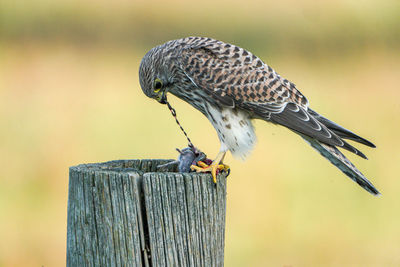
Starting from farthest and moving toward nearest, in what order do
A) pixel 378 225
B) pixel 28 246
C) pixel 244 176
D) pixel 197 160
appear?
pixel 244 176
pixel 378 225
pixel 28 246
pixel 197 160

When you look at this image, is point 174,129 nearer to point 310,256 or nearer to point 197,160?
point 310,256

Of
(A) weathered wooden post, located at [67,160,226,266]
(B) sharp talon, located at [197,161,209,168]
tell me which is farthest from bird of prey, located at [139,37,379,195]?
(A) weathered wooden post, located at [67,160,226,266]

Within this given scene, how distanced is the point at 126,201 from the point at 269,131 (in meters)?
6.18

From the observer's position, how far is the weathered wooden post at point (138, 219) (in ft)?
10.3

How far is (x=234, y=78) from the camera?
4828mm

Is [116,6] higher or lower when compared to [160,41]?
higher

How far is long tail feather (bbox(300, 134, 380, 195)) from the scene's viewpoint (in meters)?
4.64

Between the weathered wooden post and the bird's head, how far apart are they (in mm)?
1875

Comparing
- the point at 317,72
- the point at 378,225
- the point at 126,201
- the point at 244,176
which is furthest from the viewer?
the point at 317,72

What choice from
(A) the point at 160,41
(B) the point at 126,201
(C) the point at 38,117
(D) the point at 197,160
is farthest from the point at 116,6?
(B) the point at 126,201

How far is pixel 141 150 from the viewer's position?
Answer: 26.5 feet

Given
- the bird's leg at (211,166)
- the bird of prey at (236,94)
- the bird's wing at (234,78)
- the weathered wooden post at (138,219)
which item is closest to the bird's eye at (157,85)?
the bird of prey at (236,94)

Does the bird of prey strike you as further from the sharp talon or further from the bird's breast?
the sharp talon

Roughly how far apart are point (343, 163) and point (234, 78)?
3.51 feet
